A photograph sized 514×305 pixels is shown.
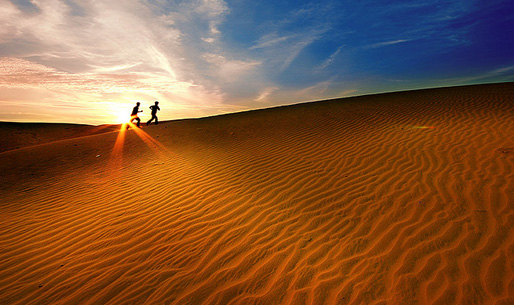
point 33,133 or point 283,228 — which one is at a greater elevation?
point 33,133

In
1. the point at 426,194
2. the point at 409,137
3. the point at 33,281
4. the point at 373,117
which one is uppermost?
the point at 373,117

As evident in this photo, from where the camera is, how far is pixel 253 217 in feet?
13.4

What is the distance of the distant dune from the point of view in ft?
8.50

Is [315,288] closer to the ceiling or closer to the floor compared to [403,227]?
closer to the floor

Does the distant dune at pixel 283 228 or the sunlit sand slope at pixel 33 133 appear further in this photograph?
the sunlit sand slope at pixel 33 133

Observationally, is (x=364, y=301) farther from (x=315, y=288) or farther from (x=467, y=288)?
(x=467, y=288)

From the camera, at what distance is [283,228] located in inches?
144

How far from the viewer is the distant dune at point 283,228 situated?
8.50ft

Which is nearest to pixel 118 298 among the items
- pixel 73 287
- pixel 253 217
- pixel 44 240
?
pixel 73 287

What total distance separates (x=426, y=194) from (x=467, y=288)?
2.16 meters

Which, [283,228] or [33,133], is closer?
[283,228]

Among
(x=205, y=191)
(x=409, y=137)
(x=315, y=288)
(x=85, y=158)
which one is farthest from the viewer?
(x=85, y=158)

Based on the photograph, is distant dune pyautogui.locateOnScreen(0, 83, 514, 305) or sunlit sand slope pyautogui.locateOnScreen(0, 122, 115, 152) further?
sunlit sand slope pyautogui.locateOnScreen(0, 122, 115, 152)

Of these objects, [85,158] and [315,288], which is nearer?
[315,288]
